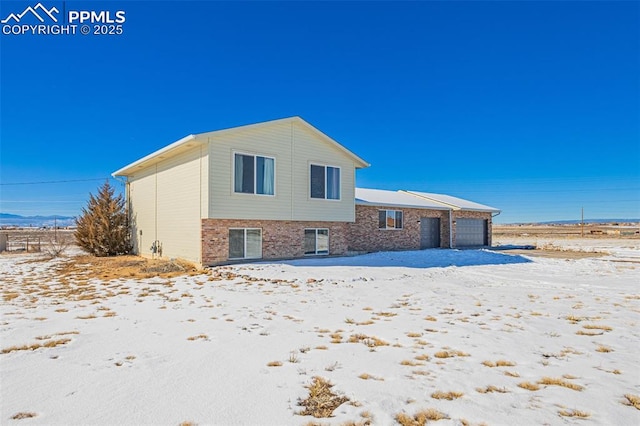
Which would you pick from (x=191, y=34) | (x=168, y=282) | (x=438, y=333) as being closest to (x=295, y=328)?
(x=438, y=333)

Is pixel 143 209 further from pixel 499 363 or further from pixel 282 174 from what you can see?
pixel 499 363

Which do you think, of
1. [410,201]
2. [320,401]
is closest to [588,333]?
[320,401]

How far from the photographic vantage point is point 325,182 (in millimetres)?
15789

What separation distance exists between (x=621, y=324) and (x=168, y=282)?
393 inches

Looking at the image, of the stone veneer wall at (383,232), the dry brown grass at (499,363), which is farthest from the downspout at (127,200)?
the dry brown grass at (499,363)

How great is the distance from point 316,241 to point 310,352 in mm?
11466

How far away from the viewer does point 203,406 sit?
306 cm

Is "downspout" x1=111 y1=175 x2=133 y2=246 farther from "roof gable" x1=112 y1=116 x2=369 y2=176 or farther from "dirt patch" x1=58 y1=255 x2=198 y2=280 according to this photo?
"dirt patch" x1=58 y1=255 x2=198 y2=280

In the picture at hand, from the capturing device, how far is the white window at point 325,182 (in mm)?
15484

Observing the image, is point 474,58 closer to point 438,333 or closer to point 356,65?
point 356,65

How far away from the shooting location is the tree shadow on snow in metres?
13.8

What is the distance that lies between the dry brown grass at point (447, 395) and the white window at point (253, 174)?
1094 cm

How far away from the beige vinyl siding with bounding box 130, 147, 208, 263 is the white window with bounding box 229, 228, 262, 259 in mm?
1266

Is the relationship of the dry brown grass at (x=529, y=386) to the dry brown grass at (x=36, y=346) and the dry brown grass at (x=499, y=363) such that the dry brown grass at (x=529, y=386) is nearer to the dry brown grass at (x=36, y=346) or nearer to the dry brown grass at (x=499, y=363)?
the dry brown grass at (x=499, y=363)
